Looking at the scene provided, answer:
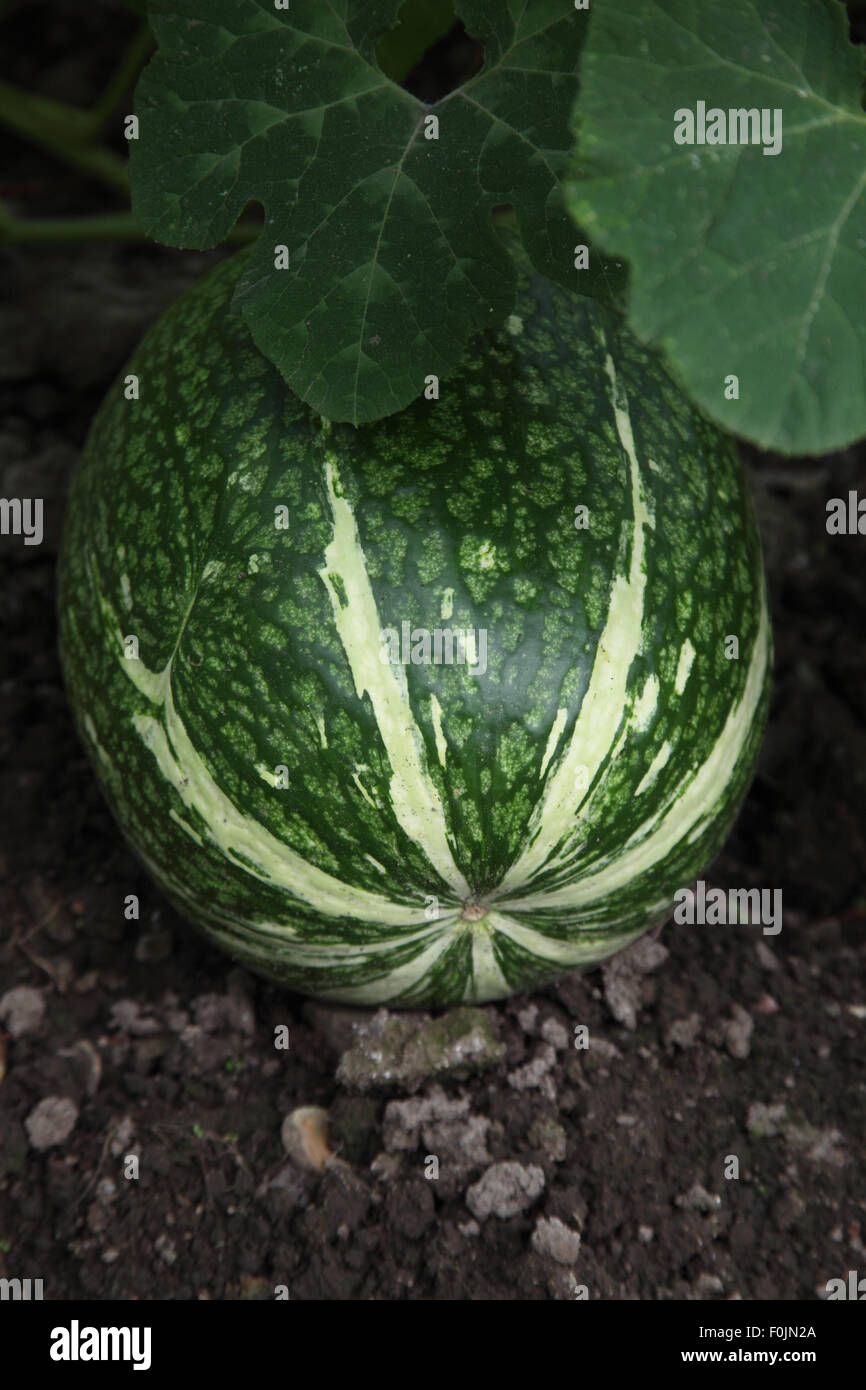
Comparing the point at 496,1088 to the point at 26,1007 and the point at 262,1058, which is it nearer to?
the point at 262,1058

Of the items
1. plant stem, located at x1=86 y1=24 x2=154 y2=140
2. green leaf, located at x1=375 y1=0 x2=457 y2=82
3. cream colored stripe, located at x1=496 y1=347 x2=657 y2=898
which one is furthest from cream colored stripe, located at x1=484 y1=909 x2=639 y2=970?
plant stem, located at x1=86 y1=24 x2=154 y2=140

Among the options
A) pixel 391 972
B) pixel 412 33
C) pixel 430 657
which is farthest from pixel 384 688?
pixel 412 33

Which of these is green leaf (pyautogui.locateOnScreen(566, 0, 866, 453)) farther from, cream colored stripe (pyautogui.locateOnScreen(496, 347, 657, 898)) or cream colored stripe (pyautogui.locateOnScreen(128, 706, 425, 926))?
cream colored stripe (pyautogui.locateOnScreen(128, 706, 425, 926))

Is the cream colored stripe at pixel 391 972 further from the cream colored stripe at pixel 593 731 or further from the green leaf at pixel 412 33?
the green leaf at pixel 412 33

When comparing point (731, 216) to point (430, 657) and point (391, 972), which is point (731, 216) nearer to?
point (430, 657)

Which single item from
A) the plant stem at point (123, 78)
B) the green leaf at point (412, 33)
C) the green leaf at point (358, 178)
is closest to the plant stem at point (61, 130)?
the plant stem at point (123, 78)
